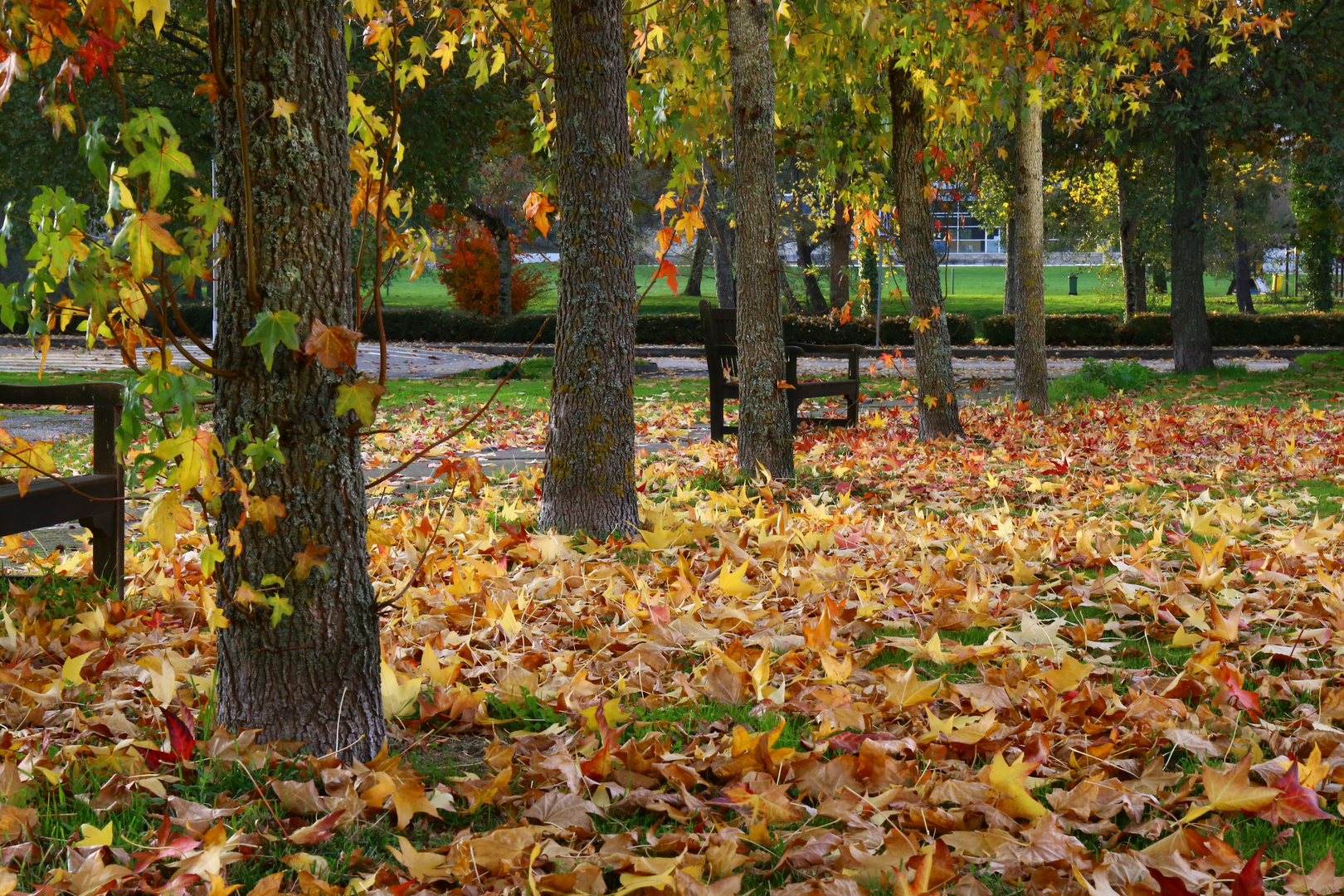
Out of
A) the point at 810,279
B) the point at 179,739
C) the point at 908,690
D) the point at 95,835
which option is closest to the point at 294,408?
the point at 179,739

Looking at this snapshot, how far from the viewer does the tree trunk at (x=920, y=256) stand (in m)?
8.76

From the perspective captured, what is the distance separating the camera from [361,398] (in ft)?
6.91

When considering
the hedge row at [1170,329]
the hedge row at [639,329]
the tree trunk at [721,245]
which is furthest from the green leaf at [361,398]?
the tree trunk at [721,245]

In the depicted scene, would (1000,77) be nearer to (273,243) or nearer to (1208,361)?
(273,243)

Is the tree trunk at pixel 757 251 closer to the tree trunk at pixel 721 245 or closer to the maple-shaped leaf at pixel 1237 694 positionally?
the maple-shaped leaf at pixel 1237 694

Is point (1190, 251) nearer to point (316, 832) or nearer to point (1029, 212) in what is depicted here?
point (1029, 212)

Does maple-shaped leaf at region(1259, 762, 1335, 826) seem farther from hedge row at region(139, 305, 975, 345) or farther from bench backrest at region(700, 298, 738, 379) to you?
hedge row at region(139, 305, 975, 345)

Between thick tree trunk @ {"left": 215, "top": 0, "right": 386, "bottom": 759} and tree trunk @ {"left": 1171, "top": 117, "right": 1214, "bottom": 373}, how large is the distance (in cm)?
1448

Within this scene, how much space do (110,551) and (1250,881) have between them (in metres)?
3.43

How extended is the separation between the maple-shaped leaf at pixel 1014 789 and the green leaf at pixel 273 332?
1.53 metres

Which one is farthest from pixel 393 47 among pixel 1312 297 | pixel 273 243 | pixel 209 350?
pixel 1312 297

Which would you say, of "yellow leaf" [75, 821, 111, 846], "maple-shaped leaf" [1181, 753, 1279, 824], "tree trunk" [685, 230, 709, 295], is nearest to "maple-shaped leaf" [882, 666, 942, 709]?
"maple-shaped leaf" [1181, 753, 1279, 824]

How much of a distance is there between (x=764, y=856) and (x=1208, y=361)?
15.8 metres

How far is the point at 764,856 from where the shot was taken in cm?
200
